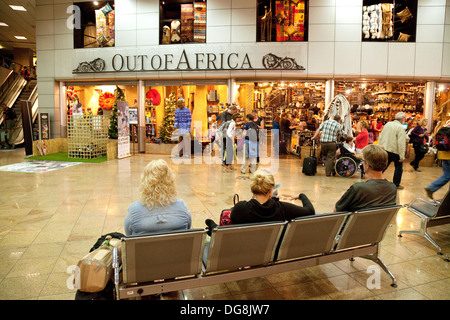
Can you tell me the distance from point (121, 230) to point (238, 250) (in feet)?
8.44

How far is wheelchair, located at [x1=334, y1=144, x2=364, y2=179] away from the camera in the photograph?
8.98 metres

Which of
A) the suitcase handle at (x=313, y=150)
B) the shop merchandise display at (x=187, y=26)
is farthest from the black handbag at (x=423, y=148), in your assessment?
the shop merchandise display at (x=187, y=26)

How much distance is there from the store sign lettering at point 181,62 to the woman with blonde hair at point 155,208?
414 inches

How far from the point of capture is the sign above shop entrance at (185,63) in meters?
12.5

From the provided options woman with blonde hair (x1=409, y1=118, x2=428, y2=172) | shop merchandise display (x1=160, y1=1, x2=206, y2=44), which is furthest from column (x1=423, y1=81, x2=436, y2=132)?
shop merchandise display (x1=160, y1=1, x2=206, y2=44)

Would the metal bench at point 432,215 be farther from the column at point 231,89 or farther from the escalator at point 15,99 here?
the escalator at point 15,99

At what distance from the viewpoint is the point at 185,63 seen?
13062 millimetres

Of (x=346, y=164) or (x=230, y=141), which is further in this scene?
(x=230, y=141)

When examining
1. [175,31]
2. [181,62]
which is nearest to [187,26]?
[175,31]

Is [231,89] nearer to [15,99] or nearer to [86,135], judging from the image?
[86,135]

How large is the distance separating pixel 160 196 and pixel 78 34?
46.7 ft

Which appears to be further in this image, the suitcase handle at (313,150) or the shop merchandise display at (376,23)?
the shop merchandise display at (376,23)

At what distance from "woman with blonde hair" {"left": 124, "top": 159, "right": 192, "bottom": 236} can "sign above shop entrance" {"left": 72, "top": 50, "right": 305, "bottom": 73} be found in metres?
10.5
